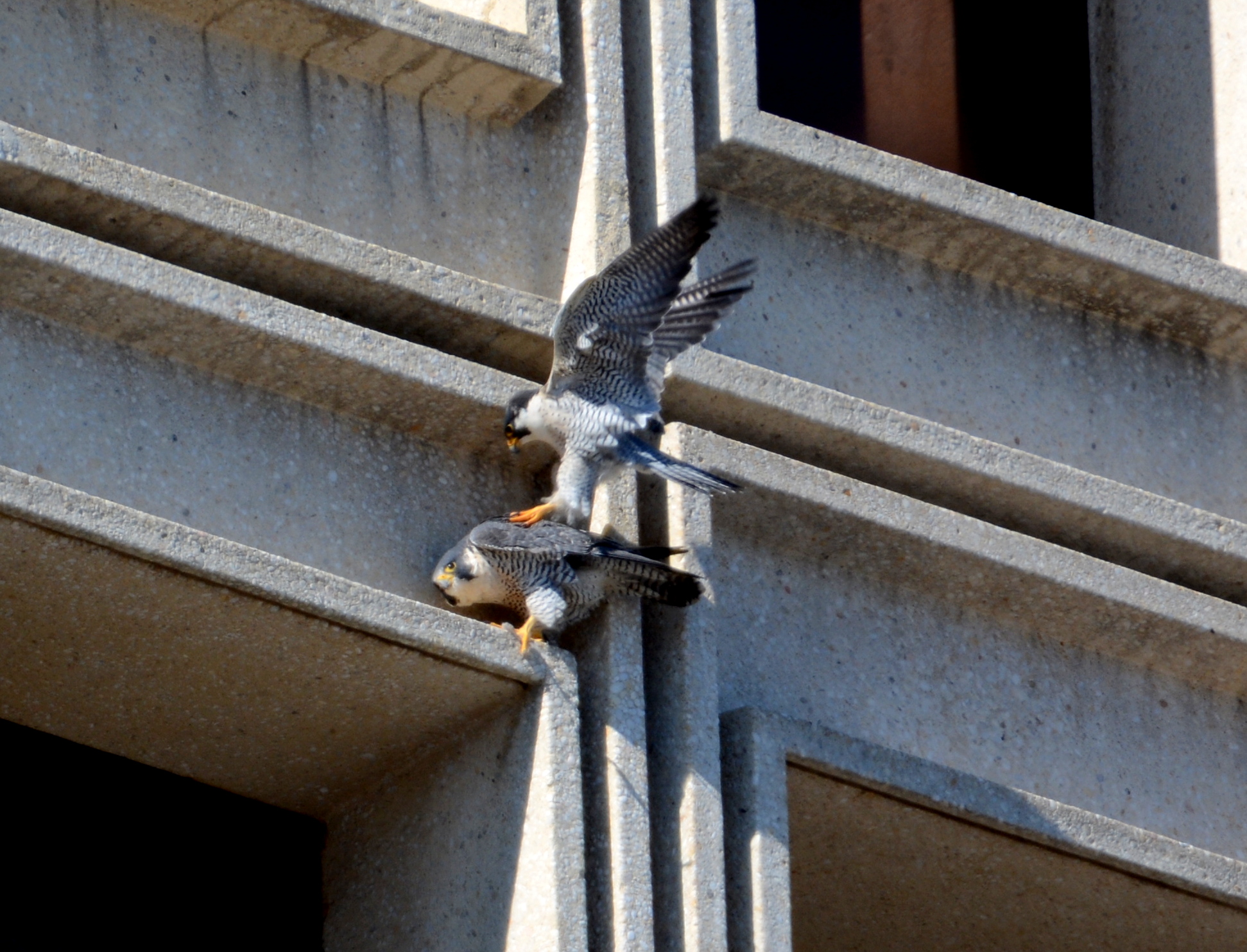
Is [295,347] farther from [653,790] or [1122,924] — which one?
[1122,924]

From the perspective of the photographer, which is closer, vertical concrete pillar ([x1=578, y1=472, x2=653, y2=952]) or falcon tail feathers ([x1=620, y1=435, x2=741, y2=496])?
vertical concrete pillar ([x1=578, y1=472, x2=653, y2=952])

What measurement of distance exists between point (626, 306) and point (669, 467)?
15.0 inches

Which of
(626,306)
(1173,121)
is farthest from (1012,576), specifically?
(1173,121)

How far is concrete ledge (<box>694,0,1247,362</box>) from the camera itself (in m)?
5.84

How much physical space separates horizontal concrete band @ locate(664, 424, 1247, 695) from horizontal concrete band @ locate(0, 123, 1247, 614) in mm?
131

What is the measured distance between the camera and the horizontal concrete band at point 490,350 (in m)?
4.94

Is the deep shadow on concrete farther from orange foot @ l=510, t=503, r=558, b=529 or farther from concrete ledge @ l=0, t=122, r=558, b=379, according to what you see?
concrete ledge @ l=0, t=122, r=558, b=379

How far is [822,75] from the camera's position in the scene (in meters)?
7.21

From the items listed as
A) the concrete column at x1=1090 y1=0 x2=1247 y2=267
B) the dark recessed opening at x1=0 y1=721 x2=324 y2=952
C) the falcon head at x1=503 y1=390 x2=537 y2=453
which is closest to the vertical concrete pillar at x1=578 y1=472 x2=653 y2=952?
the falcon head at x1=503 y1=390 x2=537 y2=453

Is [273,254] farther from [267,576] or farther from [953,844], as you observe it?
[953,844]

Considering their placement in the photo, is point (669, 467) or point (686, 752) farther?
point (669, 467)

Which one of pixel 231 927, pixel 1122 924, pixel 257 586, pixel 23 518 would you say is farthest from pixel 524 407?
pixel 1122 924

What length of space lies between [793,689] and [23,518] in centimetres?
188

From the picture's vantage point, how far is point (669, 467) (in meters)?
5.21
